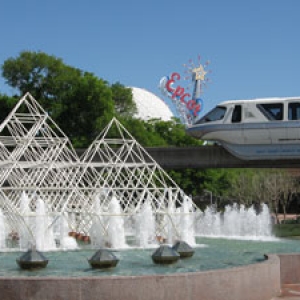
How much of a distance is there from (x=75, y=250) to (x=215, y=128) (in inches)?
539

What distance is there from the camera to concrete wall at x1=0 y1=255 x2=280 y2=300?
1227cm

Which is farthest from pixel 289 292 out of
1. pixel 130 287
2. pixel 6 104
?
pixel 6 104

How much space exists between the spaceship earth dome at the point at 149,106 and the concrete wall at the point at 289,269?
8971 centimetres

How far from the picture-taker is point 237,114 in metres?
34.1

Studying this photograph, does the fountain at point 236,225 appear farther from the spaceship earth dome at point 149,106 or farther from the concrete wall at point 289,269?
the spaceship earth dome at point 149,106

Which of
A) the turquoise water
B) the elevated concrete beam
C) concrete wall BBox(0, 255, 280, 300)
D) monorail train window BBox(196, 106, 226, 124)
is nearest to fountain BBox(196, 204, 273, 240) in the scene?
the elevated concrete beam

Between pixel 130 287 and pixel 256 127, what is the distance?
2241cm

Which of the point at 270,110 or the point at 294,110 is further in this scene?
the point at 270,110

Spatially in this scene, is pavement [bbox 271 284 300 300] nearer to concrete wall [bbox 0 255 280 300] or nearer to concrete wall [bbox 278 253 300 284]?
concrete wall [bbox 278 253 300 284]

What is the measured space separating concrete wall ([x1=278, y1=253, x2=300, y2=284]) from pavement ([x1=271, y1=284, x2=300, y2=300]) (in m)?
0.20

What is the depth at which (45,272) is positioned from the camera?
50.5ft

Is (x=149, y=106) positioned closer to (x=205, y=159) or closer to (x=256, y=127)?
(x=205, y=159)

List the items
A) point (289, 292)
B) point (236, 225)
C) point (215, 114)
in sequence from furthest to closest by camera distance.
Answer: point (236, 225)
point (215, 114)
point (289, 292)

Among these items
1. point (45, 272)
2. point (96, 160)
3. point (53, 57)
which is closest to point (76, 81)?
point (53, 57)
